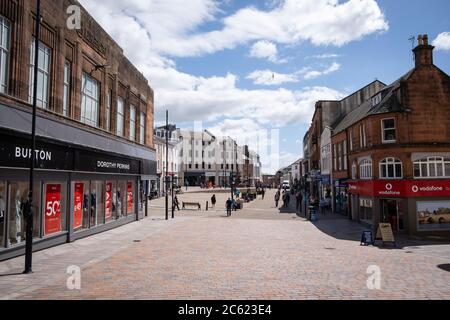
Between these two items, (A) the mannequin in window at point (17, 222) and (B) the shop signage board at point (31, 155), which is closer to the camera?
(B) the shop signage board at point (31, 155)

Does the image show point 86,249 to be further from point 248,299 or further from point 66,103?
point 248,299

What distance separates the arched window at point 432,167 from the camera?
2203 cm

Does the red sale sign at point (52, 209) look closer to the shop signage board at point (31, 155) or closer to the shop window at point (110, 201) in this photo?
the shop signage board at point (31, 155)

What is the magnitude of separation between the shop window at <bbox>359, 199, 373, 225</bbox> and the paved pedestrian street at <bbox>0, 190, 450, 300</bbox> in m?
5.15

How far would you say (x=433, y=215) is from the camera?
849 inches

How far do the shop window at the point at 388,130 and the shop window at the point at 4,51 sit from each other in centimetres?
2063

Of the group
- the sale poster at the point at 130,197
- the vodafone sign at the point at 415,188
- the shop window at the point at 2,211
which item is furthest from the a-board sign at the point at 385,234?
the sale poster at the point at 130,197

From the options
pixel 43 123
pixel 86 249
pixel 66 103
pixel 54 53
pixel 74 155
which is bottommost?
pixel 86 249

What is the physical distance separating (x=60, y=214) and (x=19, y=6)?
8.76 m

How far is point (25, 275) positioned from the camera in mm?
10859

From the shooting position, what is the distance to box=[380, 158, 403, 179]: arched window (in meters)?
22.5
